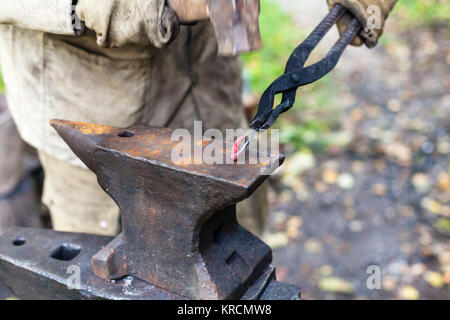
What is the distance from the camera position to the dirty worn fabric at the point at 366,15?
1594 millimetres

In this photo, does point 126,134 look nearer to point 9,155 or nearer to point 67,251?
point 67,251

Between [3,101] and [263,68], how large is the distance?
238 cm

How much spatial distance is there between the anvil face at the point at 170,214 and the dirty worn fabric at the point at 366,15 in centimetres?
71

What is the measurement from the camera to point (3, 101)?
2.80m

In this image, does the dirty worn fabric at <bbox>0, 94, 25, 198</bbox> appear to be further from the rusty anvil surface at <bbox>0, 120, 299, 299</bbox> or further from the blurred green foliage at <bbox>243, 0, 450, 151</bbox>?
the blurred green foliage at <bbox>243, 0, 450, 151</bbox>

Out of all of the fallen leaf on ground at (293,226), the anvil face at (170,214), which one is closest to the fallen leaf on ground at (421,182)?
the fallen leaf on ground at (293,226)

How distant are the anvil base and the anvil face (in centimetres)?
3

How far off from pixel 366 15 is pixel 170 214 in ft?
3.08

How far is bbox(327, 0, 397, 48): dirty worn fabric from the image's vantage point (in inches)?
62.7

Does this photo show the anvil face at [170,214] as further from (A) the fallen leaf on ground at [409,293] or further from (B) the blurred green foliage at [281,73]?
(B) the blurred green foliage at [281,73]

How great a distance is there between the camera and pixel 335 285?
280 cm
